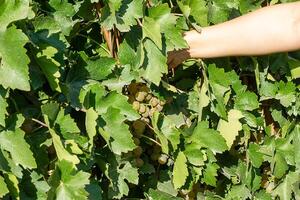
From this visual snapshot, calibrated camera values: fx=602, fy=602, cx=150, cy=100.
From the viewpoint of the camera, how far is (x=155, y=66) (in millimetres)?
1840

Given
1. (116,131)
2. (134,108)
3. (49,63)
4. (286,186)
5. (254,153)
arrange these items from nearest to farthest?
(49,63), (116,131), (134,108), (254,153), (286,186)

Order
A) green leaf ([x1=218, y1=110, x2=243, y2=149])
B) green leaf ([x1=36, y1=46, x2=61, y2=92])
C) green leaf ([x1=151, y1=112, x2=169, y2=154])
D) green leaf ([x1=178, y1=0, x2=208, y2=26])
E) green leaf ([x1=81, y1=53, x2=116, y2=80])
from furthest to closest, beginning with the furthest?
green leaf ([x1=218, y1=110, x2=243, y2=149])
green leaf ([x1=178, y1=0, x2=208, y2=26])
green leaf ([x1=151, y1=112, x2=169, y2=154])
green leaf ([x1=81, y1=53, x2=116, y2=80])
green leaf ([x1=36, y1=46, x2=61, y2=92])

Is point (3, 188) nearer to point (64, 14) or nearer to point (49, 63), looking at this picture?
point (49, 63)

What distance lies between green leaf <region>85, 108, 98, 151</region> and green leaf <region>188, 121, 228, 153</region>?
51 centimetres

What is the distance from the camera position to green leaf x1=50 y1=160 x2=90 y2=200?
160 cm

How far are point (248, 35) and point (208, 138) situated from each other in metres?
0.38

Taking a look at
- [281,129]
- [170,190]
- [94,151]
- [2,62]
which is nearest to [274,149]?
[281,129]

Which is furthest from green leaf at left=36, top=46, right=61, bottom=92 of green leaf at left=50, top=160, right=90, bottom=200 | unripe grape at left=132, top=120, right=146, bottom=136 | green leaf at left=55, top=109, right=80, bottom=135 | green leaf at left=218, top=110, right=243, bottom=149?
green leaf at left=218, top=110, right=243, bottom=149

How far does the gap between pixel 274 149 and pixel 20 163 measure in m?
1.23

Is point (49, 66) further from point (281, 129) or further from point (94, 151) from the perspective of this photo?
point (281, 129)

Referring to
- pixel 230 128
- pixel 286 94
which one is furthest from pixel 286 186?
pixel 230 128

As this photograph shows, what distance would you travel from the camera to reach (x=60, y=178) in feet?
5.31

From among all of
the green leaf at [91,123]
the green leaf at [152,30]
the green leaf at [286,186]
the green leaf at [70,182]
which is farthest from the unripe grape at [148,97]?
the green leaf at [286,186]

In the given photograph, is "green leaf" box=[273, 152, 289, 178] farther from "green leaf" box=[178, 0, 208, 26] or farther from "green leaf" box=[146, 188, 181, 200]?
"green leaf" box=[178, 0, 208, 26]
